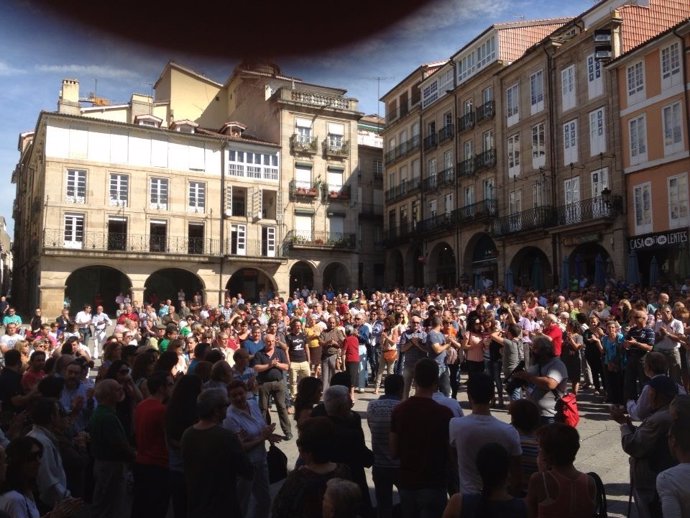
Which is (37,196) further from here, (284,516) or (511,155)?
(284,516)

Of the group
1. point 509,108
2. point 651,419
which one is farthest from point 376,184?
point 651,419

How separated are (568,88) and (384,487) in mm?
26955

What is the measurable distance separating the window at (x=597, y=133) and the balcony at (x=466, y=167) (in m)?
8.10

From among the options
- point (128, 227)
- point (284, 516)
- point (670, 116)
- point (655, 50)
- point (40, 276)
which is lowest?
point (284, 516)

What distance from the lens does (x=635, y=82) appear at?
24906 millimetres

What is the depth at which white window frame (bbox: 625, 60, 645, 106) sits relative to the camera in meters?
24.6

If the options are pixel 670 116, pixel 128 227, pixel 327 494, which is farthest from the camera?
pixel 128 227

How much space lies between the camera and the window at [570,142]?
90.4 feet

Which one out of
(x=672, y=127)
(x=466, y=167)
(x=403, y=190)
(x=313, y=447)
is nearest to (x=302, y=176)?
(x=403, y=190)

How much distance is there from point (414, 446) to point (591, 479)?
1294mm

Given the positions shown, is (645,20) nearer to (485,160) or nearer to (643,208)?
(643,208)

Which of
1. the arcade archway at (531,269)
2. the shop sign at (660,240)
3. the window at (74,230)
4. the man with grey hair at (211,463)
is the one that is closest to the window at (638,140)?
the shop sign at (660,240)

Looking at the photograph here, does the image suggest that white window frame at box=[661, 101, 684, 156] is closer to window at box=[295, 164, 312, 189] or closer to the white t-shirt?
window at box=[295, 164, 312, 189]

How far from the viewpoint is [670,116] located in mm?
23594
